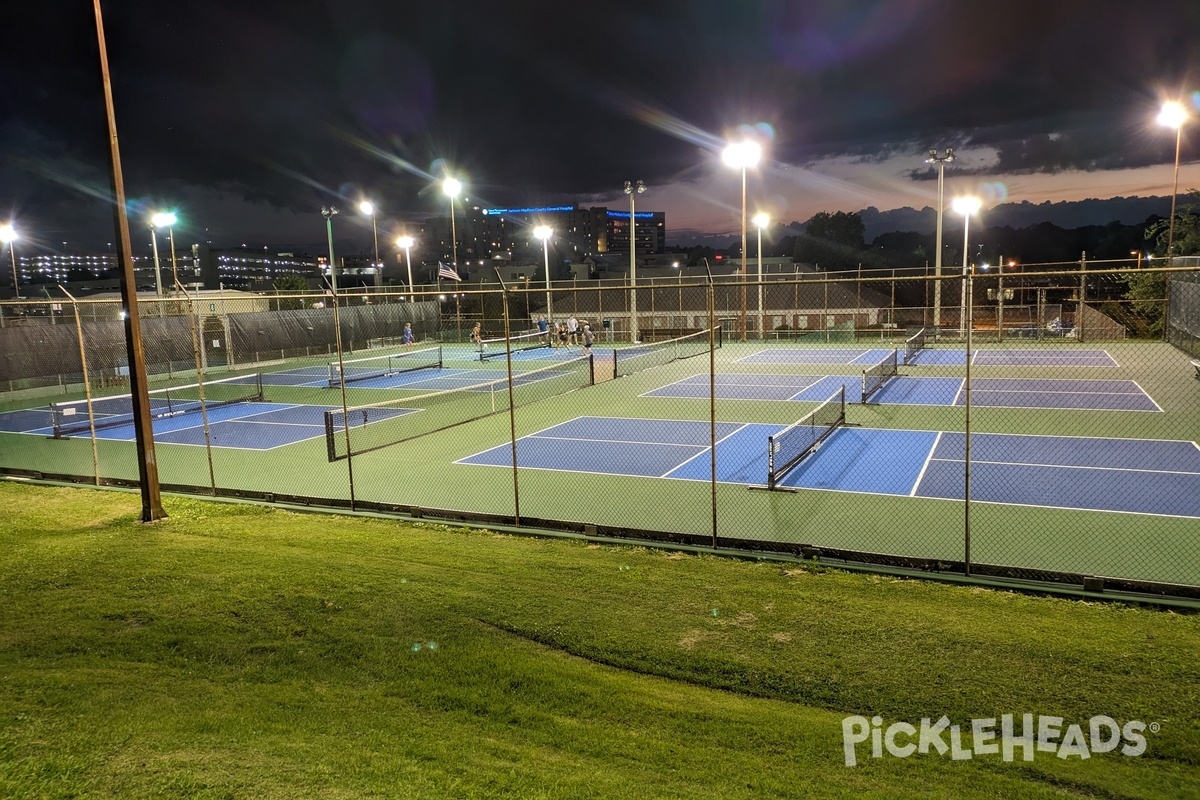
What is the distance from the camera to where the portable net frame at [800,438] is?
517 inches

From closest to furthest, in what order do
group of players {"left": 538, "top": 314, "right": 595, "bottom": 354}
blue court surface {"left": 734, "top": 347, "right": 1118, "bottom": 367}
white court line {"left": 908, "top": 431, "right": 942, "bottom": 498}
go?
white court line {"left": 908, "top": 431, "right": 942, "bottom": 498} → blue court surface {"left": 734, "top": 347, "right": 1118, "bottom": 367} → group of players {"left": 538, "top": 314, "right": 595, "bottom": 354}

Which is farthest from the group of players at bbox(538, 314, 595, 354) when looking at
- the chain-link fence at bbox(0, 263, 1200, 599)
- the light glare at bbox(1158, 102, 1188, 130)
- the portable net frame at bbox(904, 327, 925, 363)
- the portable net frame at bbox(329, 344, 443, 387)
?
the light glare at bbox(1158, 102, 1188, 130)

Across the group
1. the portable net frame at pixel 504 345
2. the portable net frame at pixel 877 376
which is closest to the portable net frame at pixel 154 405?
the portable net frame at pixel 504 345

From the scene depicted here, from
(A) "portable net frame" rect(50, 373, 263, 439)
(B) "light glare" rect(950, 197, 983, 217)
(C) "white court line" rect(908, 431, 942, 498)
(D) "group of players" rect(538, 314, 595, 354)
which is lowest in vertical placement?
(C) "white court line" rect(908, 431, 942, 498)

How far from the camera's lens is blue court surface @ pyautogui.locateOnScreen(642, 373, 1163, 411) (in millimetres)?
21250

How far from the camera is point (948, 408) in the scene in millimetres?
20859

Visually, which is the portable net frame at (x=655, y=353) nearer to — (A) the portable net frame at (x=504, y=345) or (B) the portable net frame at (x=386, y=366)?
(A) the portable net frame at (x=504, y=345)

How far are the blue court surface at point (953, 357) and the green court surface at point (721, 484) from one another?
2.91m

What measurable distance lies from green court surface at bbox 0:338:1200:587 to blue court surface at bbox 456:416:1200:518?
369 mm

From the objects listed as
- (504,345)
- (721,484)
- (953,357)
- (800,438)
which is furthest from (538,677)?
(504,345)

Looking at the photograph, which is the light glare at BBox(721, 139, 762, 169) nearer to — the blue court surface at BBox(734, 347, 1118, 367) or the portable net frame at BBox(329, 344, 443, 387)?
the blue court surface at BBox(734, 347, 1118, 367)

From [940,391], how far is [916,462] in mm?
10603

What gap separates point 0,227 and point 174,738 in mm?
47479

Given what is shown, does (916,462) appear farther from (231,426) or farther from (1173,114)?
(1173,114)
